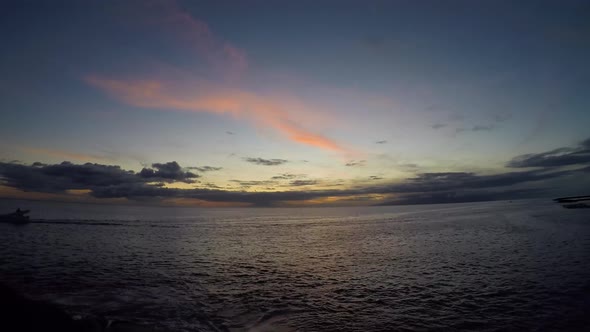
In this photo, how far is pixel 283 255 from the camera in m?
45.4

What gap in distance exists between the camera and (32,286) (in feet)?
83.9

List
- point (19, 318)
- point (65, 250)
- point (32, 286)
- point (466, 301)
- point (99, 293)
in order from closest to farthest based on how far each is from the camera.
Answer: point (19, 318)
point (466, 301)
point (99, 293)
point (32, 286)
point (65, 250)

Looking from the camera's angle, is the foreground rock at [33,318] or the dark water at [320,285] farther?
the dark water at [320,285]

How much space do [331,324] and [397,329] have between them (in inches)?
161

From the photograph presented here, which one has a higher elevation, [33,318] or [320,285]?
[33,318]

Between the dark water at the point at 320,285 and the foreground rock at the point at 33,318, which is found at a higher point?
the foreground rock at the point at 33,318

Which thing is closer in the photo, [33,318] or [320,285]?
[33,318]

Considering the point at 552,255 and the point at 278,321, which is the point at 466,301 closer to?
the point at 278,321

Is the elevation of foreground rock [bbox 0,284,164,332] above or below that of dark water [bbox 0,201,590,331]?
above

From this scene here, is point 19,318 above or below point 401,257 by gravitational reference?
above

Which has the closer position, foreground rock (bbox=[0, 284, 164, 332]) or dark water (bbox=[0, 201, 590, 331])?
foreground rock (bbox=[0, 284, 164, 332])

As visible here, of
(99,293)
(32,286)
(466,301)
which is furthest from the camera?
(32,286)

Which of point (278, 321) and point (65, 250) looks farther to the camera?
point (65, 250)

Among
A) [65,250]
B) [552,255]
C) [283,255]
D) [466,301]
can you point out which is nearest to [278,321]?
[466,301]
